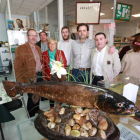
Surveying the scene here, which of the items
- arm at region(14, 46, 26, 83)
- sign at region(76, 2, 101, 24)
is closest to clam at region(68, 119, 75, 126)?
arm at region(14, 46, 26, 83)

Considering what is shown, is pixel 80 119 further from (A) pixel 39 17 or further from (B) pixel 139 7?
(A) pixel 39 17

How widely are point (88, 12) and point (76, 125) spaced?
3396 millimetres

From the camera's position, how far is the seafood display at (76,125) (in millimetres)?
677

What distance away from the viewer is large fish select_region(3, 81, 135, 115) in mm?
623

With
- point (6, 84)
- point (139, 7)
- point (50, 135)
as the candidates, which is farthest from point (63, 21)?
point (50, 135)

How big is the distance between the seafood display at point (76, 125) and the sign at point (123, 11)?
3574 millimetres

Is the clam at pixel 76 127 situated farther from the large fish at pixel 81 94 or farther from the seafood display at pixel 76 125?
the large fish at pixel 81 94

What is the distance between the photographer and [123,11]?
3414 mm

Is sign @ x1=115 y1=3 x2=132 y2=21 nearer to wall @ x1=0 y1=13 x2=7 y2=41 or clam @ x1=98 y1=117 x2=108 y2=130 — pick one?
clam @ x1=98 y1=117 x2=108 y2=130

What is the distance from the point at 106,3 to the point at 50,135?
4.06m

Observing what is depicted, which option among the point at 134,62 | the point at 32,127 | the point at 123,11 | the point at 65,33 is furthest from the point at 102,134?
the point at 123,11

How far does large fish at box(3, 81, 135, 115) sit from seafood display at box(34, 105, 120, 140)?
133 millimetres

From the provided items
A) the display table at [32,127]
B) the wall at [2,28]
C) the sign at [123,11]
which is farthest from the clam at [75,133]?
the wall at [2,28]

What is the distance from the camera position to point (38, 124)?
0.79 metres
